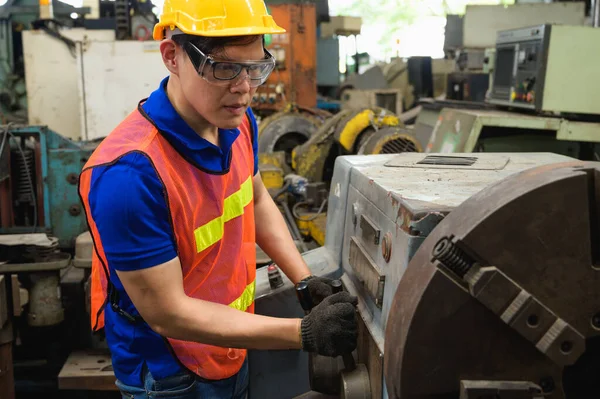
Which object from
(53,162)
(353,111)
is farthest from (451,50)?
(53,162)

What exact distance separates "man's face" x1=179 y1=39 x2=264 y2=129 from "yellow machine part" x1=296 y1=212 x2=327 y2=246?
59.3 inches

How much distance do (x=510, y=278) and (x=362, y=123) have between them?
2828mm

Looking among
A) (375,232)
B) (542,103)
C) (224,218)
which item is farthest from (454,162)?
(542,103)

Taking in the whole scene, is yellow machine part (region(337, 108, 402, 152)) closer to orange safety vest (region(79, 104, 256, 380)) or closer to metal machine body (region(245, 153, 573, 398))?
metal machine body (region(245, 153, 573, 398))

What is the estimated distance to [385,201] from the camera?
1.16m

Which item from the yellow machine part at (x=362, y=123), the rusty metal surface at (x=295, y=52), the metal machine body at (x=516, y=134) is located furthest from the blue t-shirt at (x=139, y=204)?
the rusty metal surface at (x=295, y=52)

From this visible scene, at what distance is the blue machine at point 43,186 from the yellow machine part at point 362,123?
4.77 feet

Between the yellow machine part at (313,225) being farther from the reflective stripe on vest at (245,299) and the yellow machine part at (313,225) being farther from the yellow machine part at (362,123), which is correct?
the reflective stripe on vest at (245,299)

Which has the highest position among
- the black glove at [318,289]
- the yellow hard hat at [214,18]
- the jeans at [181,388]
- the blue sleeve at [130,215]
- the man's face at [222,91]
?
the yellow hard hat at [214,18]

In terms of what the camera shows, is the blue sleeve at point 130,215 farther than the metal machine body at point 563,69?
No

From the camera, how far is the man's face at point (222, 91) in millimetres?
1196

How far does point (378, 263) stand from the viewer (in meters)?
1.18

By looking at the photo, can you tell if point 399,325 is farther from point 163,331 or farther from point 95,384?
point 95,384

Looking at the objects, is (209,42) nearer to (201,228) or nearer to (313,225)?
(201,228)
